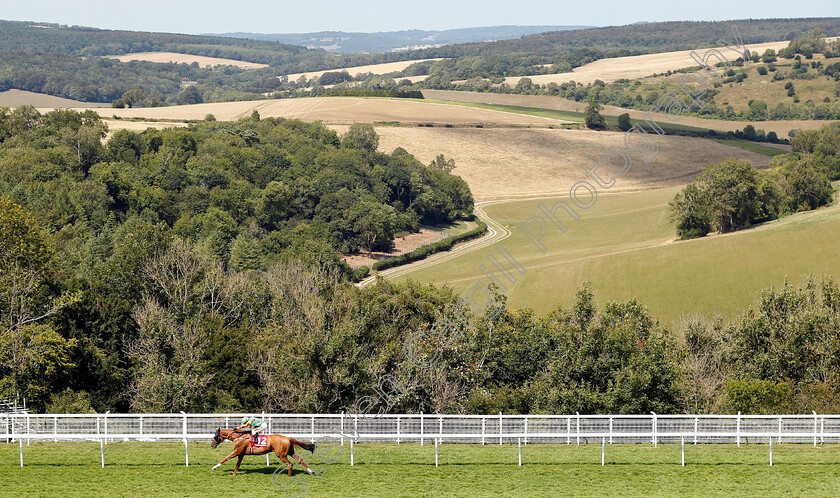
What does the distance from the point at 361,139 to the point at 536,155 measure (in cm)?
3355

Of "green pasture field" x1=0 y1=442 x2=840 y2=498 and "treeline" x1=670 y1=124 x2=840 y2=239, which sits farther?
"treeline" x1=670 y1=124 x2=840 y2=239

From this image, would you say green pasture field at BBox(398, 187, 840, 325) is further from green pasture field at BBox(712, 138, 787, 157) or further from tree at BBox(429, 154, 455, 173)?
green pasture field at BBox(712, 138, 787, 157)

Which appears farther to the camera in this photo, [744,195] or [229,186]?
[229,186]

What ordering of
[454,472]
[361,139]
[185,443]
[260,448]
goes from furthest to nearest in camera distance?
[361,139] → [185,443] → [454,472] → [260,448]

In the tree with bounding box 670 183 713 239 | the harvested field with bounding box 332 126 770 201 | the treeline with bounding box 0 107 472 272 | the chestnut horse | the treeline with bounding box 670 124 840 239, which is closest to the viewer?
the chestnut horse

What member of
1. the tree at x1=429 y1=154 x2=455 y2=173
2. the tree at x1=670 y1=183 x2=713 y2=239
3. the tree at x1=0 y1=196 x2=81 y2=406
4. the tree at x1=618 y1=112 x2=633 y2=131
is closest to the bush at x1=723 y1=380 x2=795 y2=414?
the tree at x1=0 y1=196 x2=81 y2=406

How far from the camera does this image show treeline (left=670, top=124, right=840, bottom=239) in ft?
342

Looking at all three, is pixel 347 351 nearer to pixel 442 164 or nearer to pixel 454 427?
pixel 454 427

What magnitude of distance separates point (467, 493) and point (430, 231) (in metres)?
106

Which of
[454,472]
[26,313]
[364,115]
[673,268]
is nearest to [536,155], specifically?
[364,115]

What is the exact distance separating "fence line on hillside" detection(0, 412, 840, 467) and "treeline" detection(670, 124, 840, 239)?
3185 inches

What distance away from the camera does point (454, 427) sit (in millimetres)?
25375

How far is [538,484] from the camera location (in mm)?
22219

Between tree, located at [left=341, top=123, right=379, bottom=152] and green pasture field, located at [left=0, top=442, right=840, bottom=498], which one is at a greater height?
tree, located at [left=341, top=123, right=379, bottom=152]
